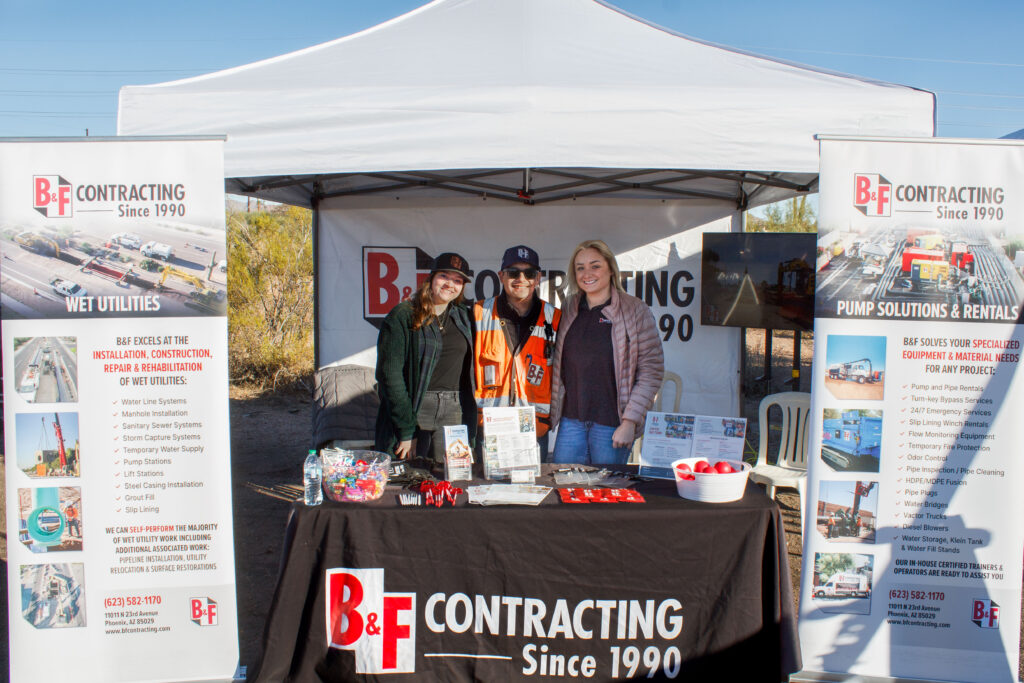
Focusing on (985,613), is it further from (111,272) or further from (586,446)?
(111,272)

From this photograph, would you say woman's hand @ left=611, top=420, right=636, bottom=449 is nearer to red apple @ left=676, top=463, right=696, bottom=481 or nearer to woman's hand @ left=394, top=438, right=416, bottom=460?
red apple @ left=676, top=463, right=696, bottom=481

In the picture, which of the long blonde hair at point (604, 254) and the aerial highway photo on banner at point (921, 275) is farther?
the long blonde hair at point (604, 254)

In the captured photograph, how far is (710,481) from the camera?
7.69 feet

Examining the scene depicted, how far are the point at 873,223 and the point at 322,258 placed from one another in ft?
11.7

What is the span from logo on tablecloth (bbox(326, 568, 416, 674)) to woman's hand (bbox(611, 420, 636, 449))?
1.06 meters

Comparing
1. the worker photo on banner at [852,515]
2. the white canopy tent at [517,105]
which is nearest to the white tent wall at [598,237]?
the white canopy tent at [517,105]

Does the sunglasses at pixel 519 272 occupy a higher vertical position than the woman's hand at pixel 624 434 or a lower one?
higher

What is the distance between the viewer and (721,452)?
8.53 feet

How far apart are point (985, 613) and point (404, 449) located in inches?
87.8

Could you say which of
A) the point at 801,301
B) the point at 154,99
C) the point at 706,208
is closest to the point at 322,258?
the point at 154,99

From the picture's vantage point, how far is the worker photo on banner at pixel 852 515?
2371 millimetres

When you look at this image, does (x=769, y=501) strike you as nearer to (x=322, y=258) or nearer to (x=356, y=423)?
(x=356, y=423)

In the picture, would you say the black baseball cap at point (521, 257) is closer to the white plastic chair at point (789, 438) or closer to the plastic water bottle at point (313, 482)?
the plastic water bottle at point (313, 482)

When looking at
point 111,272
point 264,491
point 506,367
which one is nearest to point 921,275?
point 506,367
